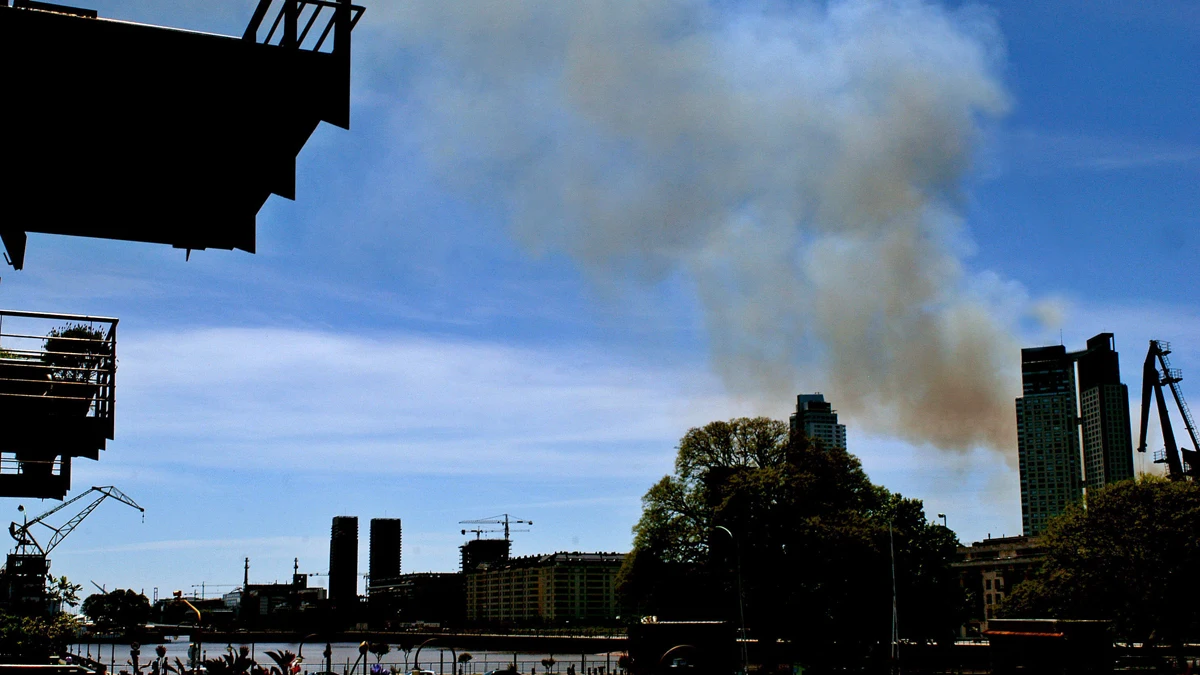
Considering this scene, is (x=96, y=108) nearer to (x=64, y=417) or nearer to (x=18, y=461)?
(x=64, y=417)

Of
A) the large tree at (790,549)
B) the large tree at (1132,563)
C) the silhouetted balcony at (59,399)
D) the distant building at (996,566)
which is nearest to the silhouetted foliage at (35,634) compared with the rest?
the silhouetted balcony at (59,399)

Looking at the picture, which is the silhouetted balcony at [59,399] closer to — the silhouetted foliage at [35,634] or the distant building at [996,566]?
the silhouetted foliage at [35,634]

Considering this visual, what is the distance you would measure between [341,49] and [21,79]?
2501 mm

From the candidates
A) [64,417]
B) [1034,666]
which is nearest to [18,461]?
[64,417]

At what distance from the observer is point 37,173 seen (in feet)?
31.6

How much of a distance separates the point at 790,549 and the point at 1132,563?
20516mm

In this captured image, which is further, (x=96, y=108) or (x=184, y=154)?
(x=184, y=154)

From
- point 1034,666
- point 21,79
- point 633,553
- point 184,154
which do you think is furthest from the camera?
point 633,553

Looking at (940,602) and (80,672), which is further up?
(80,672)

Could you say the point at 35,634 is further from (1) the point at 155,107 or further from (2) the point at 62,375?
(1) the point at 155,107

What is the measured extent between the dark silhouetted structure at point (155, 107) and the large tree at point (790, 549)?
56791mm

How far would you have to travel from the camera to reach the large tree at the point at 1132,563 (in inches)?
2504

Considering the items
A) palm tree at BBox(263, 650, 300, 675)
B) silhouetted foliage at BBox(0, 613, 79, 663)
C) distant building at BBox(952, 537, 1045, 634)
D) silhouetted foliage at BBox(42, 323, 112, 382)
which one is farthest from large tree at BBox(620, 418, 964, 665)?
distant building at BBox(952, 537, 1045, 634)

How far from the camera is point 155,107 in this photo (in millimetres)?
8961
